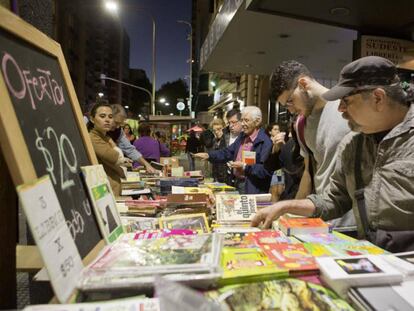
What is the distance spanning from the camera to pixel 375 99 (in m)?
1.76

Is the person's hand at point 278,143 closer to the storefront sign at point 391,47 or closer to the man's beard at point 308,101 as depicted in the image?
the man's beard at point 308,101

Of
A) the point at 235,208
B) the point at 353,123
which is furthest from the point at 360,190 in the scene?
the point at 235,208

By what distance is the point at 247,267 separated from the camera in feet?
3.65

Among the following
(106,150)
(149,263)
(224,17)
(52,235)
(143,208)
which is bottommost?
(143,208)

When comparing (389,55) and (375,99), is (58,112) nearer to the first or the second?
(375,99)

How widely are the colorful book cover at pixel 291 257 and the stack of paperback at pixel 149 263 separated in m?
0.18

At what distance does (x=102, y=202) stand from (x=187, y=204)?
3.49 feet

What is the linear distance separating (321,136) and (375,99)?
38.7 inches

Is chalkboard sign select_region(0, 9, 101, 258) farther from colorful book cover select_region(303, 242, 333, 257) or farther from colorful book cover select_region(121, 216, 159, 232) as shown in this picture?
colorful book cover select_region(303, 242, 333, 257)

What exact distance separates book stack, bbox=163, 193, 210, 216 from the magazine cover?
849 mm

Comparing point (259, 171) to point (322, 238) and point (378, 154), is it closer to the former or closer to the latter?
point (378, 154)

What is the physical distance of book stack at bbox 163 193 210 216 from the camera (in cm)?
242

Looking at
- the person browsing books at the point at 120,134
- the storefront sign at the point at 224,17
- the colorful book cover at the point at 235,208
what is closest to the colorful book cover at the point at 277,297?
the colorful book cover at the point at 235,208

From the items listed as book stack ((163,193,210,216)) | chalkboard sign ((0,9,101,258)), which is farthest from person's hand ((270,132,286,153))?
chalkboard sign ((0,9,101,258))
